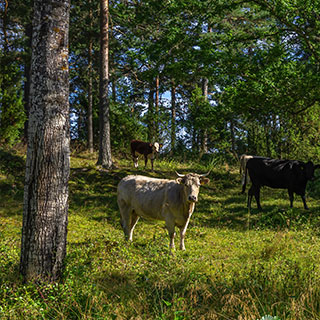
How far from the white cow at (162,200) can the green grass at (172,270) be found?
48 centimetres

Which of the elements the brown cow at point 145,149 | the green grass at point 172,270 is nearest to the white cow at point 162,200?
the green grass at point 172,270

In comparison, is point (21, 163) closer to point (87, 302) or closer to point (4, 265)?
point (4, 265)

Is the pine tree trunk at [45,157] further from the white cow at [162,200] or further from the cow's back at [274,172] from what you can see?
the cow's back at [274,172]

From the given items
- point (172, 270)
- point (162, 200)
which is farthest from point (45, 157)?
point (162, 200)

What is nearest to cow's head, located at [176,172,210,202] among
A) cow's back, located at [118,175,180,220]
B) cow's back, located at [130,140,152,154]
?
cow's back, located at [118,175,180,220]

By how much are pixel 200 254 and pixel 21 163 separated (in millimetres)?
10191

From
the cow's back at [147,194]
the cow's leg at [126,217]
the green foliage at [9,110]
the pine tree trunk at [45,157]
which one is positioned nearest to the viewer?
the pine tree trunk at [45,157]

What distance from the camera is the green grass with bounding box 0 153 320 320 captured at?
3902mm

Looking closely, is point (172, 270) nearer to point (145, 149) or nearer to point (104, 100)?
point (145, 149)

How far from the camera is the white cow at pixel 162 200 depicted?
24.3 ft

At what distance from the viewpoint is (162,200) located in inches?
311

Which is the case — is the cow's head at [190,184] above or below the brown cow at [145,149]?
below

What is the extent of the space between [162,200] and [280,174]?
6.70 m

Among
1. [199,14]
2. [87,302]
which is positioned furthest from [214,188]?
[87,302]
